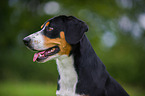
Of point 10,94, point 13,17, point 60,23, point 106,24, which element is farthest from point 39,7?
point 60,23

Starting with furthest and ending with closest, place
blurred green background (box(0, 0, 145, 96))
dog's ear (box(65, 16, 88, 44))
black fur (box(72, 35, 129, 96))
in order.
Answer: blurred green background (box(0, 0, 145, 96)), dog's ear (box(65, 16, 88, 44)), black fur (box(72, 35, 129, 96))

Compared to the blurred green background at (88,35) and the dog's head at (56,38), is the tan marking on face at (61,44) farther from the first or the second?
the blurred green background at (88,35)

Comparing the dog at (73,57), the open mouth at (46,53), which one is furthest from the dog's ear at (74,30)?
the open mouth at (46,53)

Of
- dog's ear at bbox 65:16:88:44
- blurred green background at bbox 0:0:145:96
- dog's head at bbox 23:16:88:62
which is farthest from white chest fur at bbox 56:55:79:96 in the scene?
blurred green background at bbox 0:0:145:96

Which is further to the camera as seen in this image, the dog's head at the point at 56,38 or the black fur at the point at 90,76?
the dog's head at the point at 56,38

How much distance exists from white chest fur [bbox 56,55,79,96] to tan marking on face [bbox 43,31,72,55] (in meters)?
0.09

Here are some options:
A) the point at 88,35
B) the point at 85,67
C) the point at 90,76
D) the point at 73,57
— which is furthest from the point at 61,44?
the point at 88,35

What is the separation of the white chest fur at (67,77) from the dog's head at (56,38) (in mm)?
121

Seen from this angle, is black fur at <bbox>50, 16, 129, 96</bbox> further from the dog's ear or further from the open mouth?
the open mouth

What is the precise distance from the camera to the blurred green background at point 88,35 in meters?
10.4

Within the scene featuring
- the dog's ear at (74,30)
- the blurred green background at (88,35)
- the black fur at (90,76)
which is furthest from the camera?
the blurred green background at (88,35)

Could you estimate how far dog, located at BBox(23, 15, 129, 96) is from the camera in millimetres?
2672

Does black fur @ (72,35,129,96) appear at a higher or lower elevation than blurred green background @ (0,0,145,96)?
higher

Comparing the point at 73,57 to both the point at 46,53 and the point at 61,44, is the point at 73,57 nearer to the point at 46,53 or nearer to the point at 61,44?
the point at 61,44
